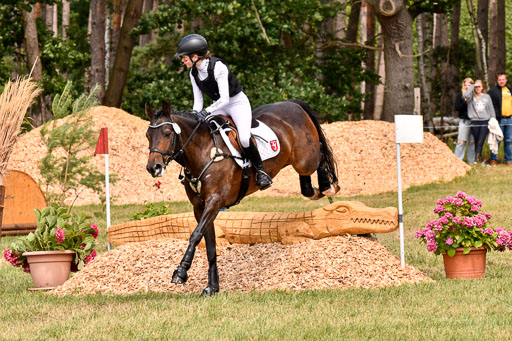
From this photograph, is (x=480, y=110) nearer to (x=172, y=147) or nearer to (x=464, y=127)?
(x=464, y=127)

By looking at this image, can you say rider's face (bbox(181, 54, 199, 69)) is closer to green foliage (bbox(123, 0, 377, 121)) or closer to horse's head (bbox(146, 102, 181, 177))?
horse's head (bbox(146, 102, 181, 177))

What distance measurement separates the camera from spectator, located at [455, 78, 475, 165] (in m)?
20.7

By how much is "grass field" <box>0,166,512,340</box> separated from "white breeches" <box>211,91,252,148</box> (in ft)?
5.48

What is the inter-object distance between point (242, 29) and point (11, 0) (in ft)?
21.0

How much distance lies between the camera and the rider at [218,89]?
863cm

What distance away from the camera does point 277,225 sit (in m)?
9.98

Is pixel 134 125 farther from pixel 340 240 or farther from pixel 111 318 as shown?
pixel 111 318

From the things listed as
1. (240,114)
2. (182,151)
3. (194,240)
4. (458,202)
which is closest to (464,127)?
(458,202)

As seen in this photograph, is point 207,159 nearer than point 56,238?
Yes

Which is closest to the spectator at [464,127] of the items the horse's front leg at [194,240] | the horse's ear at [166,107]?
the horse's front leg at [194,240]

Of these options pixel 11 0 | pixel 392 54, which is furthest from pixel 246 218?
pixel 11 0

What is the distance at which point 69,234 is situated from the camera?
10227 millimetres

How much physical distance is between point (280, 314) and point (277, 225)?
2.62m

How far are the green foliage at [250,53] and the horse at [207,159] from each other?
39.2ft
